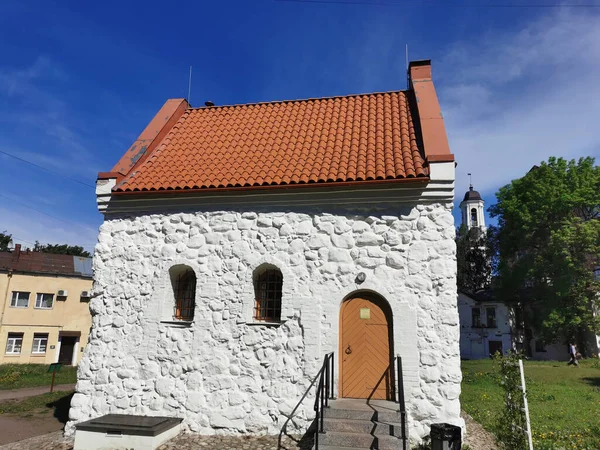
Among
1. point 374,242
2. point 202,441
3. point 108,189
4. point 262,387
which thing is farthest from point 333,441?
point 108,189

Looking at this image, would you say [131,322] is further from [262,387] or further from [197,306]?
[262,387]

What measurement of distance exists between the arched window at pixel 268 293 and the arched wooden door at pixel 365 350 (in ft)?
4.51

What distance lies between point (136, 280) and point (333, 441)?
200 inches

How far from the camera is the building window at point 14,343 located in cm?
2648

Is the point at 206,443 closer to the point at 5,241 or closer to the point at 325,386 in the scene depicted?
the point at 325,386

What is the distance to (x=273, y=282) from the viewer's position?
8281 millimetres

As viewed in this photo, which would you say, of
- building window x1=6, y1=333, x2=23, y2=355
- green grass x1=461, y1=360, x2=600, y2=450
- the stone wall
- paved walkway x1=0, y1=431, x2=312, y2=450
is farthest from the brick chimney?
building window x1=6, y1=333, x2=23, y2=355

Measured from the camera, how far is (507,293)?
29.4 metres

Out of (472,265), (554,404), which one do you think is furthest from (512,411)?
(472,265)

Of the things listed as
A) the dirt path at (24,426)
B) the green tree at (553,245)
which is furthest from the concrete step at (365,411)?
the green tree at (553,245)

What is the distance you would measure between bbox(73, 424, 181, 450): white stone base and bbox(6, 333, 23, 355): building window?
25.2 meters

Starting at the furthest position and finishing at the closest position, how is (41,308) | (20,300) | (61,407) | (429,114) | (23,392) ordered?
(41,308) → (20,300) → (23,392) → (61,407) → (429,114)

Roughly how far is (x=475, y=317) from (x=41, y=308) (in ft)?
113

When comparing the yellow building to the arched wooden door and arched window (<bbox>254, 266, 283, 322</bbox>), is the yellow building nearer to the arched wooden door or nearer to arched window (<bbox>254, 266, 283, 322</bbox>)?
arched window (<bbox>254, 266, 283, 322</bbox>)
